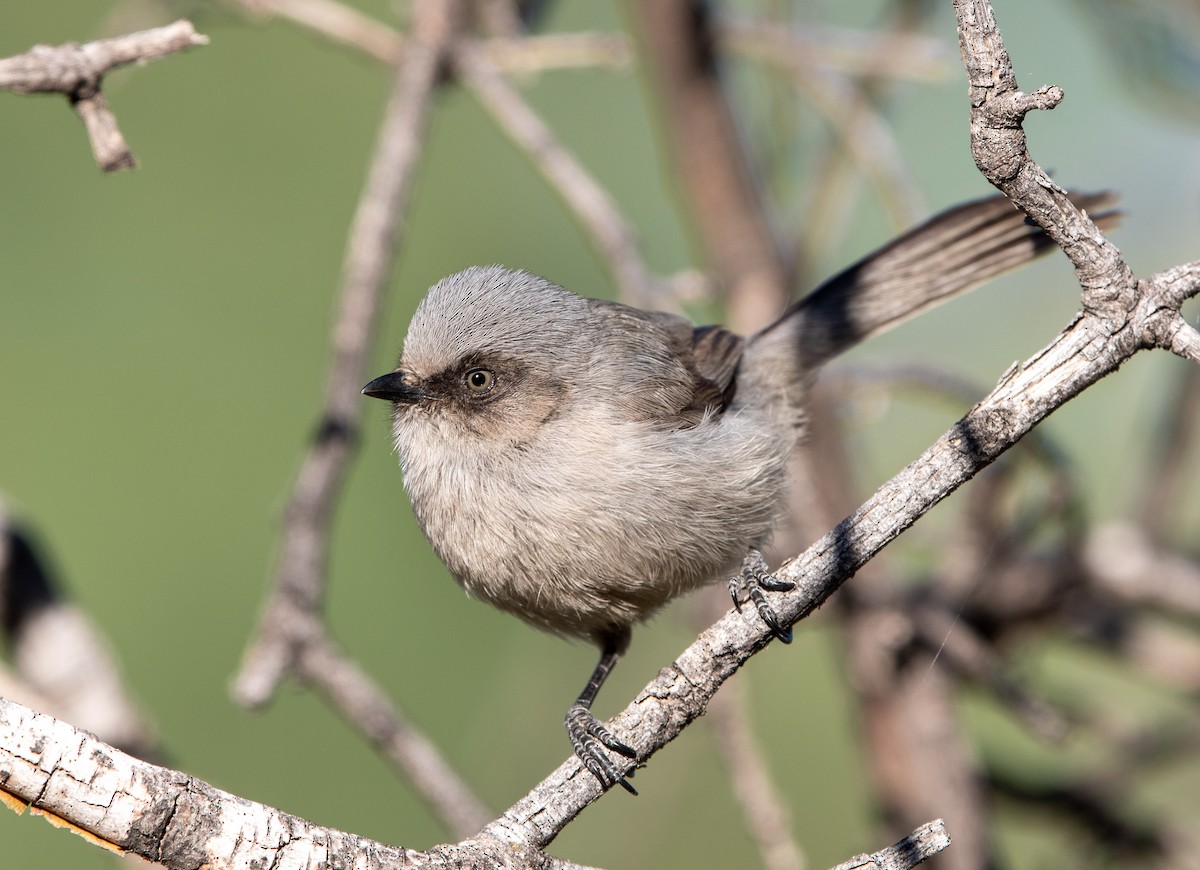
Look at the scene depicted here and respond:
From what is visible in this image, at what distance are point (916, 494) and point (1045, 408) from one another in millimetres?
244

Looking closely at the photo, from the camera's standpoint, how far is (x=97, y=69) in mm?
2258

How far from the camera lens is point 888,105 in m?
4.50

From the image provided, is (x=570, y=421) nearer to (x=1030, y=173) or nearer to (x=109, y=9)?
(x=1030, y=173)

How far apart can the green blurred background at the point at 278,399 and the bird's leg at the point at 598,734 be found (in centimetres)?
113

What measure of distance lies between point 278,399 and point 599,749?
108 inches

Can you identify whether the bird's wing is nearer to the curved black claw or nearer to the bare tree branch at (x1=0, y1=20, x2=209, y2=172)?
the curved black claw

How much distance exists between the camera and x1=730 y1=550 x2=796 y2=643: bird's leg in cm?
202

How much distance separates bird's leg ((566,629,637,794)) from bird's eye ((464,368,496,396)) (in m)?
0.75

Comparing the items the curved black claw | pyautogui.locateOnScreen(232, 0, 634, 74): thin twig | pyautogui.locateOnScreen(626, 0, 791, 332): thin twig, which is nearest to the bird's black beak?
the curved black claw

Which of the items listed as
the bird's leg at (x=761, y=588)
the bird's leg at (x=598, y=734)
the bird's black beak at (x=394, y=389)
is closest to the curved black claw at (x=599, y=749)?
the bird's leg at (x=598, y=734)

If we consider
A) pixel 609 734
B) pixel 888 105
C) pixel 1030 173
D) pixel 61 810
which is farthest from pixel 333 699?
pixel 888 105

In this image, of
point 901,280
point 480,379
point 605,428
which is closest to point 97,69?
point 480,379

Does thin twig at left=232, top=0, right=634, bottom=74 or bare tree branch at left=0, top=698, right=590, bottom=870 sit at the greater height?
thin twig at left=232, top=0, right=634, bottom=74

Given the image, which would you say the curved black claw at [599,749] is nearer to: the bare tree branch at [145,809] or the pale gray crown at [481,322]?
the bare tree branch at [145,809]
